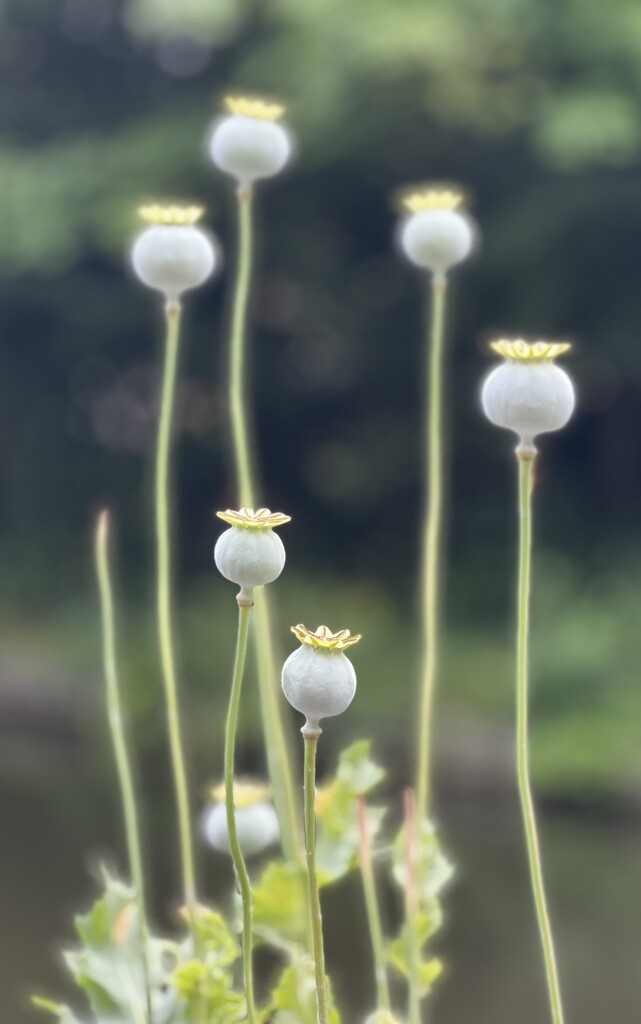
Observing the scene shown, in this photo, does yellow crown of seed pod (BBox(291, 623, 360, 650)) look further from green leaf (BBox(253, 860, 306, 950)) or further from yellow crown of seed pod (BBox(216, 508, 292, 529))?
green leaf (BBox(253, 860, 306, 950))

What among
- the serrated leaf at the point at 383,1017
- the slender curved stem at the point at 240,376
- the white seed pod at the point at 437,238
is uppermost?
the white seed pod at the point at 437,238

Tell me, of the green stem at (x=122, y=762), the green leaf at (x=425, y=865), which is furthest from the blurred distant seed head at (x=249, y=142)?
the green leaf at (x=425, y=865)

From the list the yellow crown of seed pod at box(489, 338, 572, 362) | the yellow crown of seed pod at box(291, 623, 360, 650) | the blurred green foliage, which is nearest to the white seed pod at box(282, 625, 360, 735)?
the yellow crown of seed pod at box(291, 623, 360, 650)

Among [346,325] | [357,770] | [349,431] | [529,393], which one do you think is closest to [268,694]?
[357,770]

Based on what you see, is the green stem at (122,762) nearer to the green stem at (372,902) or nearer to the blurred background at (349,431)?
the green stem at (372,902)

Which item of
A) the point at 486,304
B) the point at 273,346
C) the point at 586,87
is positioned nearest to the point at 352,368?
the point at 273,346
